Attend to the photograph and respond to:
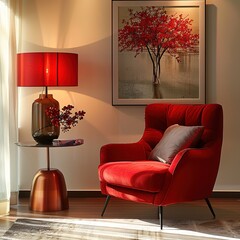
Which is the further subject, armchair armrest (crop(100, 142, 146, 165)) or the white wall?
the white wall

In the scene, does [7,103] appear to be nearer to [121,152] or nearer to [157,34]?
[121,152]

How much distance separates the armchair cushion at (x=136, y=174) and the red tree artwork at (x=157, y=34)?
4.18 ft

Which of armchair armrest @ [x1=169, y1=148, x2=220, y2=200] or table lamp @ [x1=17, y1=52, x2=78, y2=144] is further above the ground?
table lamp @ [x1=17, y1=52, x2=78, y2=144]

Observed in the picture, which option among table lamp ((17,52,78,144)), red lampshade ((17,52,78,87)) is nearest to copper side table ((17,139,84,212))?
table lamp ((17,52,78,144))

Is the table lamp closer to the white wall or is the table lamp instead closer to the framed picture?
the white wall

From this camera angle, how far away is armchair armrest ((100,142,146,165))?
454 centimetres

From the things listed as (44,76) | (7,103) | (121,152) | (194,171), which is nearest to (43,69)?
(44,76)

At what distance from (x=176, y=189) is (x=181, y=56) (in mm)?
1684

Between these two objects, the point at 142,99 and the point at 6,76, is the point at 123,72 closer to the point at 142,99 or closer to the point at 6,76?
the point at 142,99

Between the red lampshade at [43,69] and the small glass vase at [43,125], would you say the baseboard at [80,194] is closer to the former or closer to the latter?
the small glass vase at [43,125]

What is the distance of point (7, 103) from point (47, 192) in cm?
84

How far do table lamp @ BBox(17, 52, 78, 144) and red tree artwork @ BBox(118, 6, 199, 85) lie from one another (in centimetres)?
72

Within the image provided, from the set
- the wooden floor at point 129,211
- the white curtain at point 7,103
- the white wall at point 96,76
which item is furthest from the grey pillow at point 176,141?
the white curtain at point 7,103

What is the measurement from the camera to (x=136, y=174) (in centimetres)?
403
